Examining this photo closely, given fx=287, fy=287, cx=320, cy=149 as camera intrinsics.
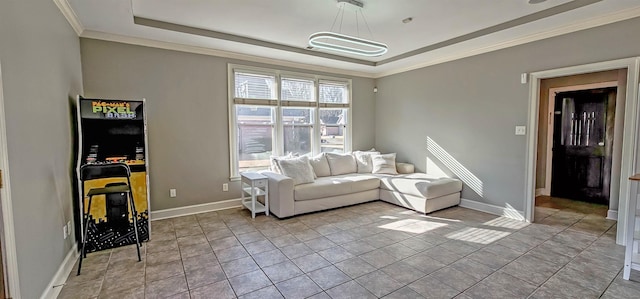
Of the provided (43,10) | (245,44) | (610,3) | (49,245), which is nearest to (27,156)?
(49,245)

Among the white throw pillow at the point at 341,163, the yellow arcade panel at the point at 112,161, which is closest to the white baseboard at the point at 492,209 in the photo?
the white throw pillow at the point at 341,163

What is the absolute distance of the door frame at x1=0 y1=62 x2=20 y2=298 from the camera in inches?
64.0

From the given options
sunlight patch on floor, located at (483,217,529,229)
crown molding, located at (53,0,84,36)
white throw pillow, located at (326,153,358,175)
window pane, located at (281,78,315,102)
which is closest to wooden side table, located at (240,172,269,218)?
white throw pillow, located at (326,153,358,175)

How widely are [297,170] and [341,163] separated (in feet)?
3.96

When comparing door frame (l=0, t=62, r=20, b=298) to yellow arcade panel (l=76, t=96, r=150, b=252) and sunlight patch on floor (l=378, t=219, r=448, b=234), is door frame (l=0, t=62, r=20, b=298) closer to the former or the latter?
yellow arcade panel (l=76, t=96, r=150, b=252)

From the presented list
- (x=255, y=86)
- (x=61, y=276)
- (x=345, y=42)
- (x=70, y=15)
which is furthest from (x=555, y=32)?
(x=61, y=276)

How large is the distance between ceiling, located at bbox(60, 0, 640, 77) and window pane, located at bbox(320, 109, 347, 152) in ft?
4.99

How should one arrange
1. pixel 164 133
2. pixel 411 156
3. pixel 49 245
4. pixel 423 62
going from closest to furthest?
pixel 49 245 → pixel 164 133 → pixel 423 62 → pixel 411 156

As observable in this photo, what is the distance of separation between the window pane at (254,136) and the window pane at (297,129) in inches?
11.7

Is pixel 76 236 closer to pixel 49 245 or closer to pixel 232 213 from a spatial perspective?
pixel 49 245

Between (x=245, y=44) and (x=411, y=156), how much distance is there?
3.57 m

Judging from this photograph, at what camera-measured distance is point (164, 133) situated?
400 centimetres

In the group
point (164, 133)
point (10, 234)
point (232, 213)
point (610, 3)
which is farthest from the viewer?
point (232, 213)

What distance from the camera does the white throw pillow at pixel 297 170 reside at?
437 centimetres
